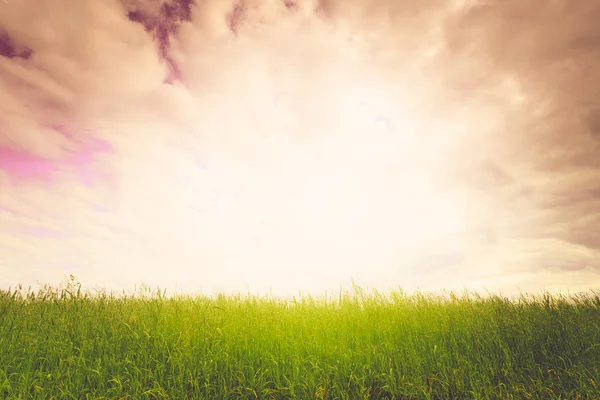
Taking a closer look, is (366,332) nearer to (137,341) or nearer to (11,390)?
(137,341)

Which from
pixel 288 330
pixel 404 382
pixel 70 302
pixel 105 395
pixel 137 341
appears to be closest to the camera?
pixel 105 395

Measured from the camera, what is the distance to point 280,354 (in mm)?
5934

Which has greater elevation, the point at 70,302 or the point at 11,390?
the point at 70,302

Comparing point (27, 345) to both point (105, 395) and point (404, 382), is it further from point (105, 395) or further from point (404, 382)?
point (404, 382)

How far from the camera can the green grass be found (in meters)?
5.13

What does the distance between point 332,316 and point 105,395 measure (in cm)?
507

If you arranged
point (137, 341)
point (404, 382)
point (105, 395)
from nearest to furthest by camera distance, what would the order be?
point (105, 395) < point (404, 382) < point (137, 341)

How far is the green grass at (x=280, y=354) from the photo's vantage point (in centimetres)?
513

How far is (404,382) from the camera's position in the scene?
5320 mm

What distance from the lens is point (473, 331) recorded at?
23.2 feet

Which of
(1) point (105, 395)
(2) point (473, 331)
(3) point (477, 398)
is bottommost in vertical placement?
(3) point (477, 398)

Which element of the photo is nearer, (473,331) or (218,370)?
(218,370)

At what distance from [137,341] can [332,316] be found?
4417 mm

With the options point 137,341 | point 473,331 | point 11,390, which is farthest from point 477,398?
point 11,390
